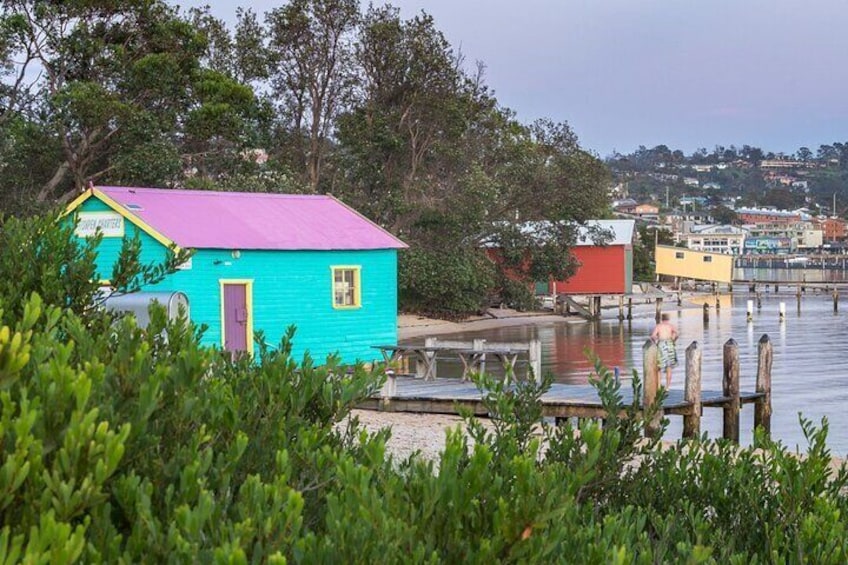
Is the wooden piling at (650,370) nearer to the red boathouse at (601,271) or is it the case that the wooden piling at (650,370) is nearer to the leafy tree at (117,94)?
the leafy tree at (117,94)

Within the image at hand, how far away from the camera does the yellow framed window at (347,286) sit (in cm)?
2922

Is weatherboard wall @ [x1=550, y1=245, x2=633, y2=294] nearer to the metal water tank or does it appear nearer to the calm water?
the calm water

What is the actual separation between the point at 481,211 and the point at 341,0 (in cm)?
1238

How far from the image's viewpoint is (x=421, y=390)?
75.8ft

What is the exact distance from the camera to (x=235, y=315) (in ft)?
89.7

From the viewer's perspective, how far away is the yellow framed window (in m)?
29.2

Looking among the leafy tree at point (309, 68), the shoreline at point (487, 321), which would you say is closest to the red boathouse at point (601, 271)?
the shoreline at point (487, 321)

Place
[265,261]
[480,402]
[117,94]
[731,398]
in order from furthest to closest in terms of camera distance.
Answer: [117,94] < [265,261] < [731,398] < [480,402]

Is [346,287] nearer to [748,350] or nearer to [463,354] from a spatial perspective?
[463,354]

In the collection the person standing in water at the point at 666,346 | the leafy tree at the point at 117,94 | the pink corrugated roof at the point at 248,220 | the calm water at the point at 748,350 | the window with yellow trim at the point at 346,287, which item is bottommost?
the calm water at the point at 748,350

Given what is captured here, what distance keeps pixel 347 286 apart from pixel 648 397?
35.4 ft

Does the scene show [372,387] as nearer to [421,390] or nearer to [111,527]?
[111,527]

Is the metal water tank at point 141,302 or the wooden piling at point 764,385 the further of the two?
the wooden piling at point 764,385

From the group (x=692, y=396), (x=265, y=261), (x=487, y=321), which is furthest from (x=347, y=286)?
(x=487, y=321)
